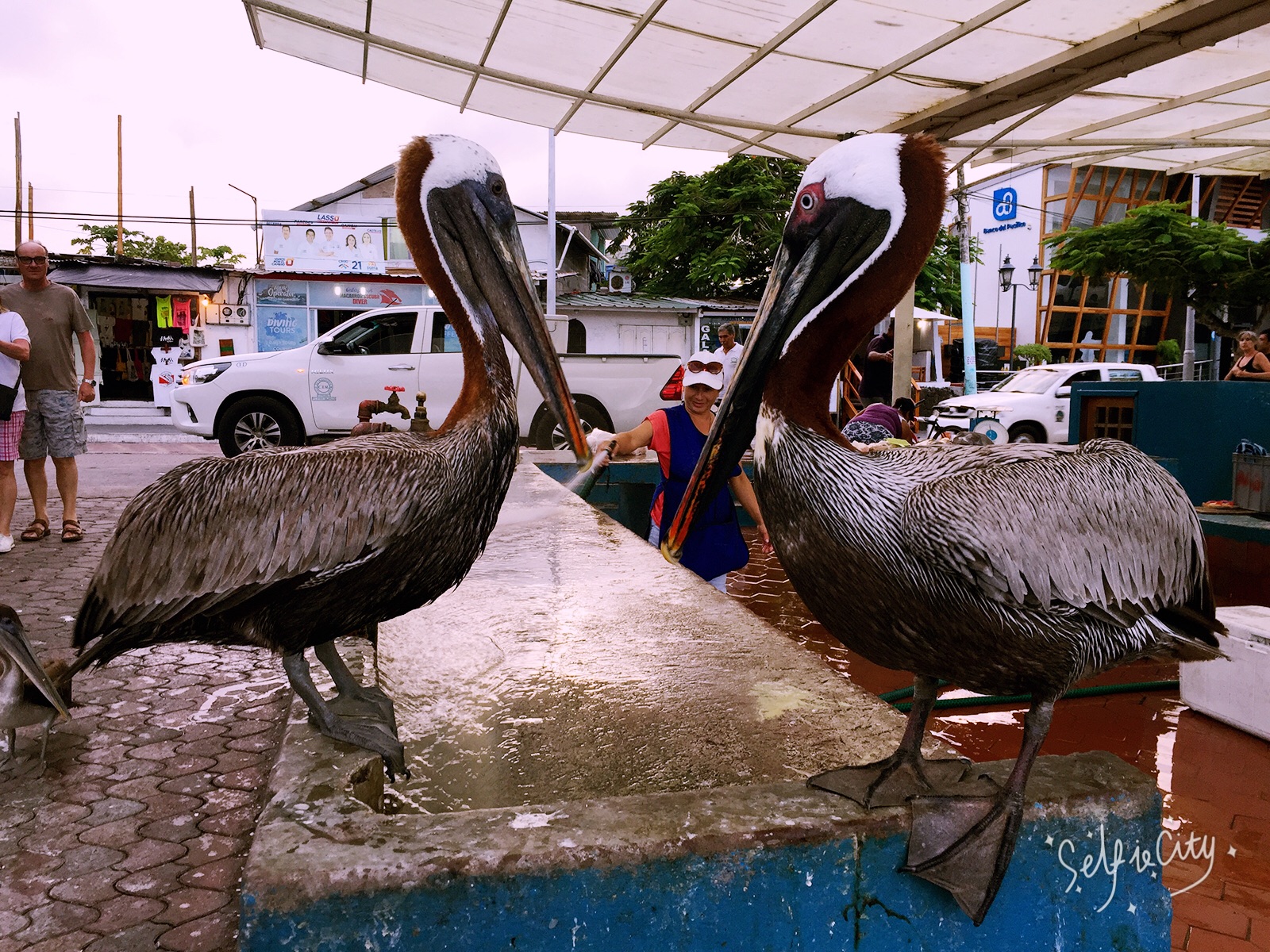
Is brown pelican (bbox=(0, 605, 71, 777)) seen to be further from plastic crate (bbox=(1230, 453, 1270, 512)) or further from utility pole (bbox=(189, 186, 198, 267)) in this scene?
utility pole (bbox=(189, 186, 198, 267))

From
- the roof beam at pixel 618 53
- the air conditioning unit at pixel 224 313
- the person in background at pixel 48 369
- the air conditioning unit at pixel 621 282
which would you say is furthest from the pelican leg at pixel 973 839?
the air conditioning unit at pixel 621 282

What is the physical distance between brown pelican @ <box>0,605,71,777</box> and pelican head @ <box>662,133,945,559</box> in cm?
199

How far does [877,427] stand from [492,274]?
2982 mm

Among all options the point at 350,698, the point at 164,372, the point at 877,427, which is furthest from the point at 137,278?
the point at 350,698

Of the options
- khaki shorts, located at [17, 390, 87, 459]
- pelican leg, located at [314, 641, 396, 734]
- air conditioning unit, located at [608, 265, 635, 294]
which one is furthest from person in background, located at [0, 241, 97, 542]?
air conditioning unit, located at [608, 265, 635, 294]

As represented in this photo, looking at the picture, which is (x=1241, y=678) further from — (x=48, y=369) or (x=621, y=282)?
(x=621, y=282)

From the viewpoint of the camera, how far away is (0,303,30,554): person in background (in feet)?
16.8

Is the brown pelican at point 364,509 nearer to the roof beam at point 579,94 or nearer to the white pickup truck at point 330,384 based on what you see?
the roof beam at point 579,94

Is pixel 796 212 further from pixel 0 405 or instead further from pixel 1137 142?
pixel 1137 142

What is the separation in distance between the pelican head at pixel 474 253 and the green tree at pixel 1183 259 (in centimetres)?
1819

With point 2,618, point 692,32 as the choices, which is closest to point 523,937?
point 2,618

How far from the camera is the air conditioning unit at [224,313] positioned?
70.5 ft

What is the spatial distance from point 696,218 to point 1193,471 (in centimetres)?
1940

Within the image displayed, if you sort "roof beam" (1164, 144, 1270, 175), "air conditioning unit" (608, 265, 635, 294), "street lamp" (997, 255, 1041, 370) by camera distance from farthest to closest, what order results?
"air conditioning unit" (608, 265, 635, 294) < "street lamp" (997, 255, 1041, 370) < "roof beam" (1164, 144, 1270, 175)
